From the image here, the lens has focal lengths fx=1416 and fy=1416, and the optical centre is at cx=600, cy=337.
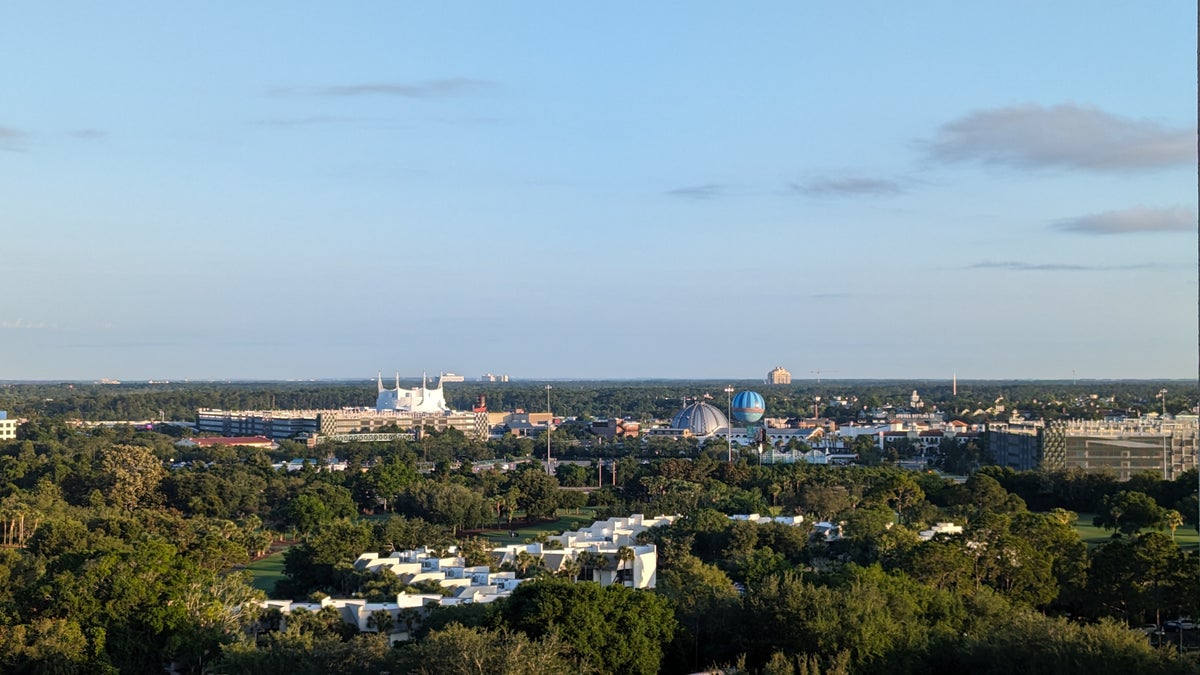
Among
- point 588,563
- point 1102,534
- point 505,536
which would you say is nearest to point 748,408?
point 1102,534

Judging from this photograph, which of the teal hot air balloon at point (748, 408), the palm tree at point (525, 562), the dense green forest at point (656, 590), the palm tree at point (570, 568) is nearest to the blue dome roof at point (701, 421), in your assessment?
the teal hot air balloon at point (748, 408)

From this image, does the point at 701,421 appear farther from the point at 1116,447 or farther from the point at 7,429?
the point at 7,429

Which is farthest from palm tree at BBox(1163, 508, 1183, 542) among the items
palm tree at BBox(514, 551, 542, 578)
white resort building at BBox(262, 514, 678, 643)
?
palm tree at BBox(514, 551, 542, 578)

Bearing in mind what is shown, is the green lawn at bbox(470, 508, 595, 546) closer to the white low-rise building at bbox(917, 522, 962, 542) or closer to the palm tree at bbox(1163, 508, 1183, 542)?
the white low-rise building at bbox(917, 522, 962, 542)

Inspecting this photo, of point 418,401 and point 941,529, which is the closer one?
point 941,529

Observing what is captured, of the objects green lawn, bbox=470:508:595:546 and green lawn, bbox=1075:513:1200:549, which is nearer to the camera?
green lawn, bbox=1075:513:1200:549

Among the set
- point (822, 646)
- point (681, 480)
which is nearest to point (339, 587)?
point (822, 646)
